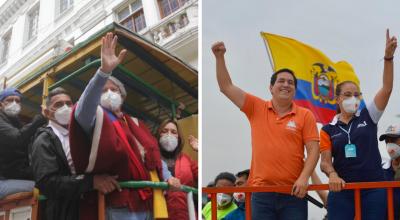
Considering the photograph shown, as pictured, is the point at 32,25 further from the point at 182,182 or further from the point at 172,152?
the point at 182,182

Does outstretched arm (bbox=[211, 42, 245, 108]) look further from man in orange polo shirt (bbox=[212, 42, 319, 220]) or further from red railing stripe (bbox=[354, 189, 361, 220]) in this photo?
red railing stripe (bbox=[354, 189, 361, 220])

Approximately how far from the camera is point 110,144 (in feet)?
7.94

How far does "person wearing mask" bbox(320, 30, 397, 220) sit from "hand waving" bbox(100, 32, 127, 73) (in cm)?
118

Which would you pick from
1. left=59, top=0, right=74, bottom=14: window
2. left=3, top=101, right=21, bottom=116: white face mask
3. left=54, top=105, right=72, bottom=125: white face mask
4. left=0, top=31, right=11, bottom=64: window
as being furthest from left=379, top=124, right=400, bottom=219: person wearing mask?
left=0, top=31, right=11, bottom=64: window

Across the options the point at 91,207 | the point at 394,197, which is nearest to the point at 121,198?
the point at 91,207

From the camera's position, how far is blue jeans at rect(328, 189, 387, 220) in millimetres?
2594

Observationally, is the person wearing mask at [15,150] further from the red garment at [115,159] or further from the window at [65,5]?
the window at [65,5]

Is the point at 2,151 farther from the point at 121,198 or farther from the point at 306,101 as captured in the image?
the point at 306,101

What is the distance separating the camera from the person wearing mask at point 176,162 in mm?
2475

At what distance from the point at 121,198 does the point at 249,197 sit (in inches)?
25.9

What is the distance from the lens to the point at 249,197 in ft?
8.64

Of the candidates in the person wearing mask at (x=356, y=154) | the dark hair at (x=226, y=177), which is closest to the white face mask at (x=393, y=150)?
the person wearing mask at (x=356, y=154)

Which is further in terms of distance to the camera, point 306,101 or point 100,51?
point 306,101

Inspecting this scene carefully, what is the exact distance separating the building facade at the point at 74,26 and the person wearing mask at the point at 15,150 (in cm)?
23
